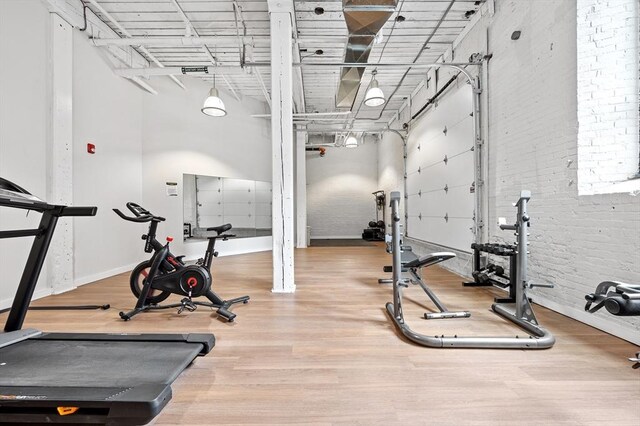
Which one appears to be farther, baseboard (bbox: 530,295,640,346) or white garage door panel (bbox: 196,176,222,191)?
white garage door panel (bbox: 196,176,222,191)

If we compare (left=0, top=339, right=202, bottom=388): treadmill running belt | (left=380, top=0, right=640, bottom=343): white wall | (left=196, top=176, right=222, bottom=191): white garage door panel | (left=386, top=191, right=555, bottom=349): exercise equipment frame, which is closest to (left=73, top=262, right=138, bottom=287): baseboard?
(left=196, top=176, right=222, bottom=191): white garage door panel

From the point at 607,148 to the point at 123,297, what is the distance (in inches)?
224

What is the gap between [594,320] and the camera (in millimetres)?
2695

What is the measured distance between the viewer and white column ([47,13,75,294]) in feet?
12.7

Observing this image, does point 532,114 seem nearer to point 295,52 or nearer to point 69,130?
point 295,52

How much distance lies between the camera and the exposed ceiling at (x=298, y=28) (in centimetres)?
432

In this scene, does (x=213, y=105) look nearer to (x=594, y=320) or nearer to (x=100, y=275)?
(x=100, y=275)

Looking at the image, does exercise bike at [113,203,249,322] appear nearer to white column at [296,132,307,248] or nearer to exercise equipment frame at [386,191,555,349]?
exercise equipment frame at [386,191,555,349]

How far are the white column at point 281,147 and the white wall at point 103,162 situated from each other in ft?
9.87

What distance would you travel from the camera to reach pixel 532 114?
11.2 ft

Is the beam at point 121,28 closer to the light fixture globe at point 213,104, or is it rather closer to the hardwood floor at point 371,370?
the light fixture globe at point 213,104

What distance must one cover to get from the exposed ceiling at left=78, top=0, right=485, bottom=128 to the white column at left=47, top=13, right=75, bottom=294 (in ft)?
2.71

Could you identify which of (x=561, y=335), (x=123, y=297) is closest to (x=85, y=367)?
(x=123, y=297)

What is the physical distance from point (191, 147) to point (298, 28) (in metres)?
3.51
